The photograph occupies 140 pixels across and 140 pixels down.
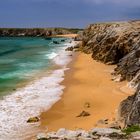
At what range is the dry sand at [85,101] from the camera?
846 inches

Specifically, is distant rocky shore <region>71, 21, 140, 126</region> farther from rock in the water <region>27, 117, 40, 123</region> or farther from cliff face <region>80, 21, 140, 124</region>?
rock in the water <region>27, 117, 40, 123</region>

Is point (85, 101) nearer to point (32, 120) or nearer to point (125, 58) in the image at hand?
point (32, 120)

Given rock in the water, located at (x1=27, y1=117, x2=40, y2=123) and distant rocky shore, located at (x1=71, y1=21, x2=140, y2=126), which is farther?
rock in the water, located at (x1=27, y1=117, x2=40, y2=123)

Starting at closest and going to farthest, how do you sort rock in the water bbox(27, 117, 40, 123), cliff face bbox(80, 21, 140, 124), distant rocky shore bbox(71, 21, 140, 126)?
distant rocky shore bbox(71, 21, 140, 126), cliff face bbox(80, 21, 140, 124), rock in the water bbox(27, 117, 40, 123)

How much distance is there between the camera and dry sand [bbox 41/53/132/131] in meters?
21.5

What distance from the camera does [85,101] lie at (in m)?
26.8

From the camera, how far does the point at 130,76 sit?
3170 centimetres

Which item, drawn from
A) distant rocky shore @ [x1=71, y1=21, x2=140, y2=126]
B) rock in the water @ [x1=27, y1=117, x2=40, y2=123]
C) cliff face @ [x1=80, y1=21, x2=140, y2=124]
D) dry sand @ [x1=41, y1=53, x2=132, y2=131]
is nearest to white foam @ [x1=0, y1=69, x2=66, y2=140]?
rock in the water @ [x1=27, y1=117, x2=40, y2=123]

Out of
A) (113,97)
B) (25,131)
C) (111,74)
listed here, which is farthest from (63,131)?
(111,74)

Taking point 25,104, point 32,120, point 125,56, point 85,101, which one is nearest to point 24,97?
Answer: point 25,104

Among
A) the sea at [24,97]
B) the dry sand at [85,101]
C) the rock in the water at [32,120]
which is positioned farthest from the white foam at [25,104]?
the dry sand at [85,101]

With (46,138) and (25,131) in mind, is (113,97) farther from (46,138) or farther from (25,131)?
(46,138)

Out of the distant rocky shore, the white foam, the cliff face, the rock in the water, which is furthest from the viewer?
the rock in the water

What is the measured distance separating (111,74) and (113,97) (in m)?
11.0
